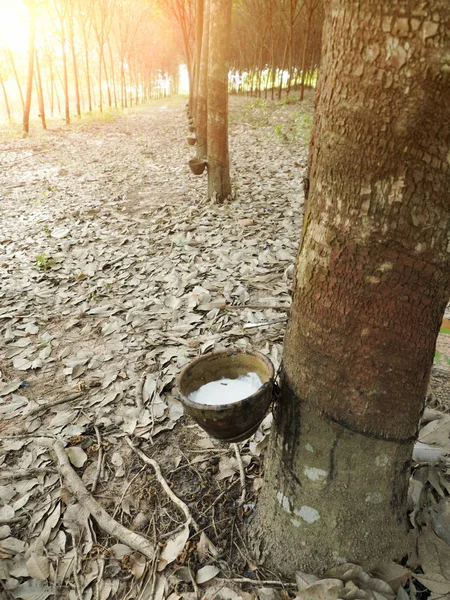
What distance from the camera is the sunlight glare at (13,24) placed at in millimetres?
16484

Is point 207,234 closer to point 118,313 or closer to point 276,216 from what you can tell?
point 276,216

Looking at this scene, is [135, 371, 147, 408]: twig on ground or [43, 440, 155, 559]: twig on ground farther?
[135, 371, 147, 408]: twig on ground

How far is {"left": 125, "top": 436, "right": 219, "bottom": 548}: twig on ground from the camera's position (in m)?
1.84

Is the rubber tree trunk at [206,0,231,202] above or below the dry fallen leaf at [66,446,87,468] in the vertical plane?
above

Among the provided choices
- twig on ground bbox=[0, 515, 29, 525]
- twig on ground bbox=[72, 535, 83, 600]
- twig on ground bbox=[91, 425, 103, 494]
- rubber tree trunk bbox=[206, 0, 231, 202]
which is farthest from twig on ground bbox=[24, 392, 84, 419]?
rubber tree trunk bbox=[206, 0, 231, 202]

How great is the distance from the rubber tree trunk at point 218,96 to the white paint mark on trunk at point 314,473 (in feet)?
15.7

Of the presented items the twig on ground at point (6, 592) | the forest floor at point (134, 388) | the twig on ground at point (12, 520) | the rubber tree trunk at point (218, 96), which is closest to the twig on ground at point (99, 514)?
the forest floor at point (134, 388)

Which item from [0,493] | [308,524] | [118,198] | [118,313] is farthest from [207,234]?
[308,524]

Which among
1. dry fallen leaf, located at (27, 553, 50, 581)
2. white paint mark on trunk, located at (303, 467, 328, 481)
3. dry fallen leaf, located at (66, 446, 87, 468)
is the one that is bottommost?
dry fallen leaf, located at (27, 553, 50, 581)

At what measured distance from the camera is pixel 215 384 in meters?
1.66

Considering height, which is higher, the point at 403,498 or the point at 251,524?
the point at 403,498

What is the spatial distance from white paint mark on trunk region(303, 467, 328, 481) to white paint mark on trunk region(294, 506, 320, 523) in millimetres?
127

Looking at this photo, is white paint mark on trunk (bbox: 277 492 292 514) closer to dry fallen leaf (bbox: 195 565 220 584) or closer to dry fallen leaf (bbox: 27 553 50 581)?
dry fallen leaf (bbox: 195 565 220 584)

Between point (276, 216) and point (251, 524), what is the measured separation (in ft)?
12.7
